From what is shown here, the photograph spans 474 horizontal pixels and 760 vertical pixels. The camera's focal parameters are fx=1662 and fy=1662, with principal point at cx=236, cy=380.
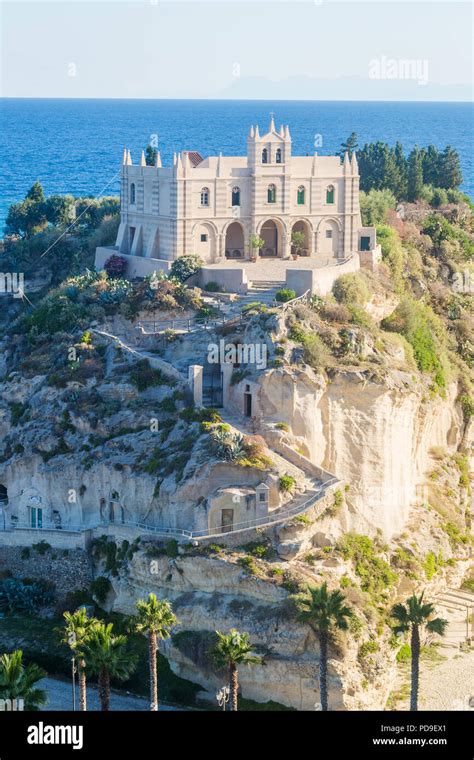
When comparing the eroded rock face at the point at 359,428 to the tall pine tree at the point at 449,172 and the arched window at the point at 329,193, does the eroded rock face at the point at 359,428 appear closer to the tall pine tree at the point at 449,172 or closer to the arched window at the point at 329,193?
the arched window at the point at 329,193

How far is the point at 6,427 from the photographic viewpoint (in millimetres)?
82250

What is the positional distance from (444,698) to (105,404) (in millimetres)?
21856

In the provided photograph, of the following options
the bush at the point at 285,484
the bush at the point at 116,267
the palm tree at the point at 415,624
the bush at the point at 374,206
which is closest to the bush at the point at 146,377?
the bush at the point at 285,484

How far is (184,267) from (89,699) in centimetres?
2664

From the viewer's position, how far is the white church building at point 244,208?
88438 millimetres

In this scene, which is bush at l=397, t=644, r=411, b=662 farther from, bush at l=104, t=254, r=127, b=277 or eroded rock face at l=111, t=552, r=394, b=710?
bush at l=104, t=254, r=127, b=277

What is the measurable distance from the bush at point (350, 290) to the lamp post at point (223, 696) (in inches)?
944

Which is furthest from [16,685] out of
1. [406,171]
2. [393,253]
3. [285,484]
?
[406,171]

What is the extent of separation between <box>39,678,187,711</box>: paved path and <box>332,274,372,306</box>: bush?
24779 millimetres

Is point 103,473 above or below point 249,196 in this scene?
below

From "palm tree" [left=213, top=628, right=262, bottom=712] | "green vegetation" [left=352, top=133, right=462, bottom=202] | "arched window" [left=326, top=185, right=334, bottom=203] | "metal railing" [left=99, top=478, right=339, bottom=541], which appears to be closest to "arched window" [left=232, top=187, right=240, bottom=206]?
"arched window" [left=326, top=185, right=334, bottom=203]
